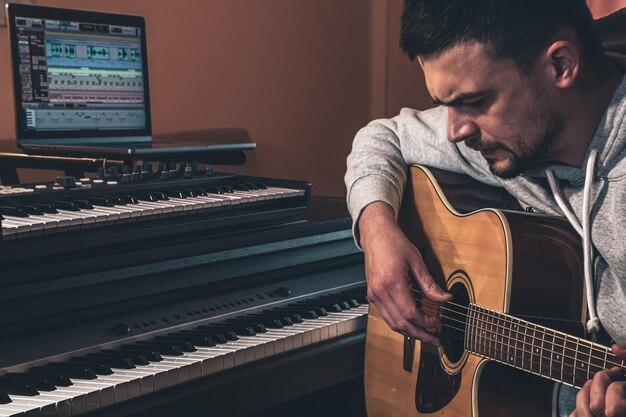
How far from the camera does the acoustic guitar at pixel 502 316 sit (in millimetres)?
1336

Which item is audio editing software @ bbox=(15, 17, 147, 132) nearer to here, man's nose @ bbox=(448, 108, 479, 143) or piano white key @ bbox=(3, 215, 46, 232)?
piano white key @ bbox=(3, 215, 46, 232)

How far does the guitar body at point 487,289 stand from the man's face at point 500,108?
12 centimetres

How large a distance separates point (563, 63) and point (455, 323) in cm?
50

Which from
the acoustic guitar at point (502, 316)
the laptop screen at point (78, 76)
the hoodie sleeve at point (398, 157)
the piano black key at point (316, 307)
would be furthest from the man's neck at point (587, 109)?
the laptop screen at point (78, 76)

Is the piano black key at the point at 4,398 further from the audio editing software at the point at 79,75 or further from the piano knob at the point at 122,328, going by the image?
the audio editing software at the point at 79,75

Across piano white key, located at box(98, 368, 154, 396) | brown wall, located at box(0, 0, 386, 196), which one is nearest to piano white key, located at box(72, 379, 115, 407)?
piano white key, located at box(98, 368, 154, 396)

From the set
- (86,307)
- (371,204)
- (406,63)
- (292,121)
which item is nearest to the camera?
(86,307)

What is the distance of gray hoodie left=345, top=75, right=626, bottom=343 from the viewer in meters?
1.35

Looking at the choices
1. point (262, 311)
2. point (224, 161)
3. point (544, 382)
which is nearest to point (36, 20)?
point (224, 161)

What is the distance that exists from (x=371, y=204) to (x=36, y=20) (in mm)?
912

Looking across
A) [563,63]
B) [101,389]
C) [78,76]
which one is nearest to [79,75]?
[78,76]

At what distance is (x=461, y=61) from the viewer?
4.66ft

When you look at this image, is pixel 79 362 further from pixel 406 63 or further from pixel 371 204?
pixel 406 63

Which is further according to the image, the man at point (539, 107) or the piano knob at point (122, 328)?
the piano knob at point (122, 328)
